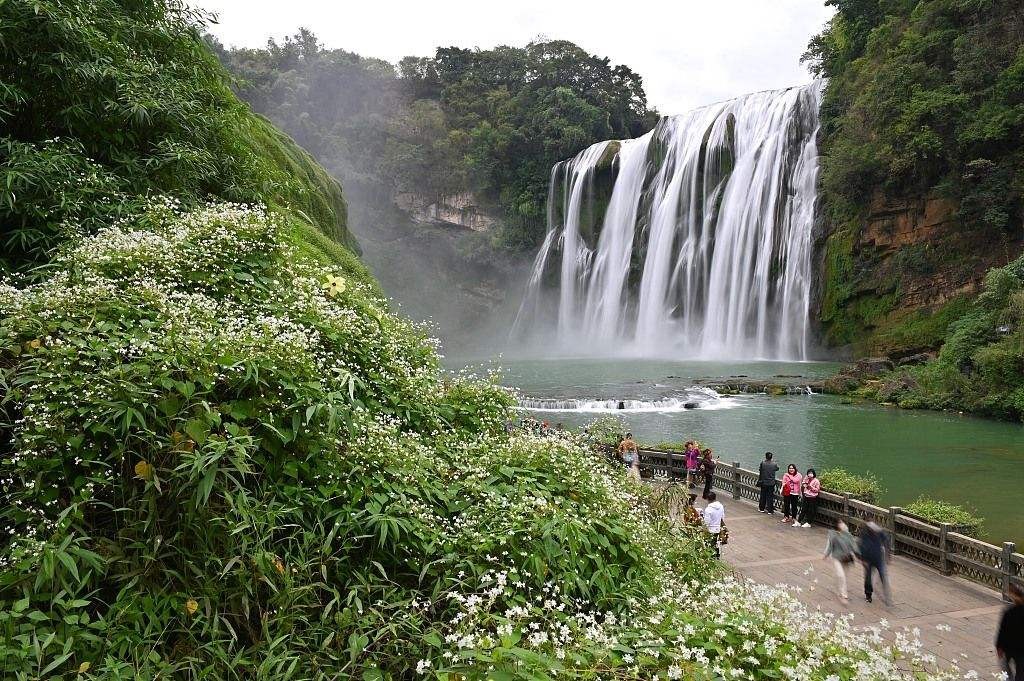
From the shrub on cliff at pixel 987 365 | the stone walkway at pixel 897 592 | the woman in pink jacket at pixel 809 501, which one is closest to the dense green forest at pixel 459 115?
the shrub on cliff at pixel 987 365

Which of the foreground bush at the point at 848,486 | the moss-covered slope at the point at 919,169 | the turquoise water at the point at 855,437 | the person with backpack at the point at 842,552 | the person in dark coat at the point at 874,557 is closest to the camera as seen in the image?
the person in dark coat at the point at 874,557

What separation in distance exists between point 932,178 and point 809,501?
26.8m

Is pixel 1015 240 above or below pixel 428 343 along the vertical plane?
above

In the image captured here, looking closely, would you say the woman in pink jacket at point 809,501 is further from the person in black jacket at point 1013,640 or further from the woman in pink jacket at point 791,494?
the person in black jacket at point 1013,640

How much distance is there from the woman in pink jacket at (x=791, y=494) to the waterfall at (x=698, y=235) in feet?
87.1

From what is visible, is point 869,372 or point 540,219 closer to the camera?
point 869,372

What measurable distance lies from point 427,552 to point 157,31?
6825 mm

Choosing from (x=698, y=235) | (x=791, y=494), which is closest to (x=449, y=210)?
(x=698, y=235)

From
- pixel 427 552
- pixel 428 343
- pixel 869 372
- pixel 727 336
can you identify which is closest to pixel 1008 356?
pixel 869 372

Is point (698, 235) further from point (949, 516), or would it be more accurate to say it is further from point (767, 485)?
point (949, 516)

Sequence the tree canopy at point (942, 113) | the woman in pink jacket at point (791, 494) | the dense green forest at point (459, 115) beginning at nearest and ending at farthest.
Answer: the woman in pink jacket at point (791, 494), the tree canopy at point (942, 113), the dense green forest at point (459, 115)

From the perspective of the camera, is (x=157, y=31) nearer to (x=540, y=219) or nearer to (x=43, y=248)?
(x=43, y=248)

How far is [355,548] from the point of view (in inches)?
153

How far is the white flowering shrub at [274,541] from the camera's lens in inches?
126
